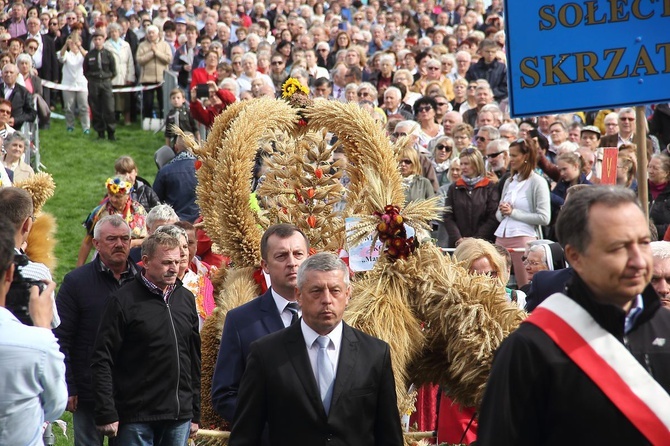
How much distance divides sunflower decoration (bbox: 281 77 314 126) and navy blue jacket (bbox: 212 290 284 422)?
181 centimetres

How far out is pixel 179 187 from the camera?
11.7 m

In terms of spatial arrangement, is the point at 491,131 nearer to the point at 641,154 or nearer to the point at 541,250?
the point at 541,250

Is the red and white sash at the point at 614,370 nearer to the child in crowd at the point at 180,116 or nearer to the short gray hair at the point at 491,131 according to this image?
the short gray hair at the point at 491,131

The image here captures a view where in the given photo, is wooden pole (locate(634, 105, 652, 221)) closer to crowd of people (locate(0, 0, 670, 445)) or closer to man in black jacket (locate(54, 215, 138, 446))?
crowd of people (locate(0, 0, 670, 445))

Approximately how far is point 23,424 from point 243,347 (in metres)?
1.71

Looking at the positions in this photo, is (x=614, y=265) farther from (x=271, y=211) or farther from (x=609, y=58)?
(x=271, y=211)

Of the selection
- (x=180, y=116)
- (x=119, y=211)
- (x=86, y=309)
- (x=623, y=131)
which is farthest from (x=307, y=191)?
(x=180, y=116)

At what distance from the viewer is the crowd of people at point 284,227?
4.36 metres

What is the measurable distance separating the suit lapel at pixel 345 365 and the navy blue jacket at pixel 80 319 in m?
2.60

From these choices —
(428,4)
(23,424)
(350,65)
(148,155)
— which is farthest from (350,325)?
(428,4)

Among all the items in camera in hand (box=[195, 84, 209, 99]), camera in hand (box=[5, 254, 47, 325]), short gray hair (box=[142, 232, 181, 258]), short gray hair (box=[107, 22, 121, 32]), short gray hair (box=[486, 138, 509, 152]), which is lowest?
camera in hand (box=[5, 254, 47, 325])

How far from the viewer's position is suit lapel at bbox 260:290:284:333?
18.1ft

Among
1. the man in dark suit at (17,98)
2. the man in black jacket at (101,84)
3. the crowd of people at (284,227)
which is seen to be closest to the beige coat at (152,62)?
the crowd of people at (284,227)

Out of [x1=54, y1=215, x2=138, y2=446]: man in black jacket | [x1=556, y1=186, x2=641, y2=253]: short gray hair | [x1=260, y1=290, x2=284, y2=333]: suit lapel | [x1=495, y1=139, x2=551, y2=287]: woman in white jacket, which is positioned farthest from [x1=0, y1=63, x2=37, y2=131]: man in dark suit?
[x1=556, y1=186, x2=641, y2=253]: short gray hair
